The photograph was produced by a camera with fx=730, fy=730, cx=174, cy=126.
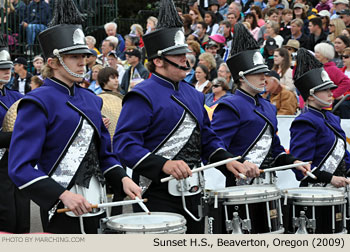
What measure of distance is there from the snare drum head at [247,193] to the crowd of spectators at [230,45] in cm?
404

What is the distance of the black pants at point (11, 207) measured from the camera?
6562 mm

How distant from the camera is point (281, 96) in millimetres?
10422

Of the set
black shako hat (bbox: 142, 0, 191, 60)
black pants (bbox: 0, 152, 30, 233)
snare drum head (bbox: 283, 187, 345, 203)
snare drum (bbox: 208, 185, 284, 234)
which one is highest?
black shako hat (bbox: 142, 0, 191, 60)

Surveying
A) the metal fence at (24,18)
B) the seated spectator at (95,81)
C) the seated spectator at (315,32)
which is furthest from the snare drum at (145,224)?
the metal fence at (24,18)

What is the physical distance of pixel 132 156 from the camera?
16.2 ft

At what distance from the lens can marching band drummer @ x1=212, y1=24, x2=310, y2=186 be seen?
609 cm

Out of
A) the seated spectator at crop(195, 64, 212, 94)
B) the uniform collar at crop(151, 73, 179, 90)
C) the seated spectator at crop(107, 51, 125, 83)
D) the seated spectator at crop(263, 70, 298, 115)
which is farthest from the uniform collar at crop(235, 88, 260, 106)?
the seated spectator at crop(107, 51, 125, 83)

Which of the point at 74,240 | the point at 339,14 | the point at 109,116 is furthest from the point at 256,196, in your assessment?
the point at 339,14

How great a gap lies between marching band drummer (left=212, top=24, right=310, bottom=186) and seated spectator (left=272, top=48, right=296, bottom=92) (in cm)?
463

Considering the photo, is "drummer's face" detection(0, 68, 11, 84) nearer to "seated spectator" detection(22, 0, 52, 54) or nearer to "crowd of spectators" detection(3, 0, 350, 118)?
"crowd of spectators" detection(3, 0, 350, 118)

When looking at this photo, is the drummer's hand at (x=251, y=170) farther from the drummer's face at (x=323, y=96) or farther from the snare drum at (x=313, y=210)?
the drummer's face at (x=323, y=96)

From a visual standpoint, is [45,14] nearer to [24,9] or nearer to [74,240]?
[24,9]

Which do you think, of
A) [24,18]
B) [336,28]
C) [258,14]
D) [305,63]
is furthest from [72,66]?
[24,18]

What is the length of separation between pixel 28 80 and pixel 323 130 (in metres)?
8.05
